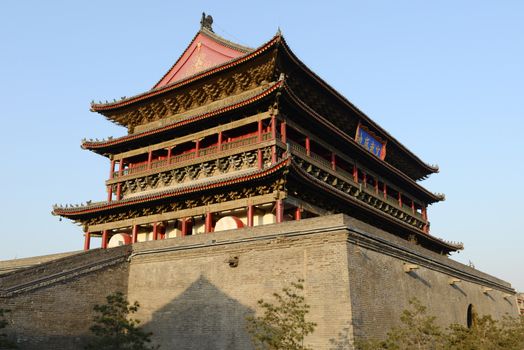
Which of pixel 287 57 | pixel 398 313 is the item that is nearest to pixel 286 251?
pixel 398 313

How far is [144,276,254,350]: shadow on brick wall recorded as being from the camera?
1462cm

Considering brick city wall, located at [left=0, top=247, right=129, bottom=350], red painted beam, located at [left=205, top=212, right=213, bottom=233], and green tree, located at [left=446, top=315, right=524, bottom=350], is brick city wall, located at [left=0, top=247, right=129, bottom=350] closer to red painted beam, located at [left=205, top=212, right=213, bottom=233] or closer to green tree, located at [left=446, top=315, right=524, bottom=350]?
red painted beam, located at [left=205, top=212, right=213, bottom=233]

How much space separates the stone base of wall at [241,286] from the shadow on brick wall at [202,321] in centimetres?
3

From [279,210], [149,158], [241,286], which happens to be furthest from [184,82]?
[241,286]

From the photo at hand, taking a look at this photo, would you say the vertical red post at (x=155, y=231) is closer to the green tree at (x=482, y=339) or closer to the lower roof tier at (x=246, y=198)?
the lower roof tier at (x=246, y=198)

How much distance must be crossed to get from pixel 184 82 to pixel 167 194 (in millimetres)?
6210

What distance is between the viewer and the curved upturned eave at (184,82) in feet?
70.1

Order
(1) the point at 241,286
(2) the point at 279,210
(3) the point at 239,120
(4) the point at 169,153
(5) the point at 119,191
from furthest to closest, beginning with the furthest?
(5) the point at 119,191
(4) the point at 169,153
(3) the point at 239,120
(2) the point at 279,210
(1) the point at 241,286

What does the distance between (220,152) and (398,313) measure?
10.7 m

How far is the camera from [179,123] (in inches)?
927

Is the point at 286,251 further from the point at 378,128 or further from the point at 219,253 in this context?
the point at 378,128

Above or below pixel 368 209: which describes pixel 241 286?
below

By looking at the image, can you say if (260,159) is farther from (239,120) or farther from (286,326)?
(286,326)

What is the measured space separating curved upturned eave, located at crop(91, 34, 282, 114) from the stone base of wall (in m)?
9.05
